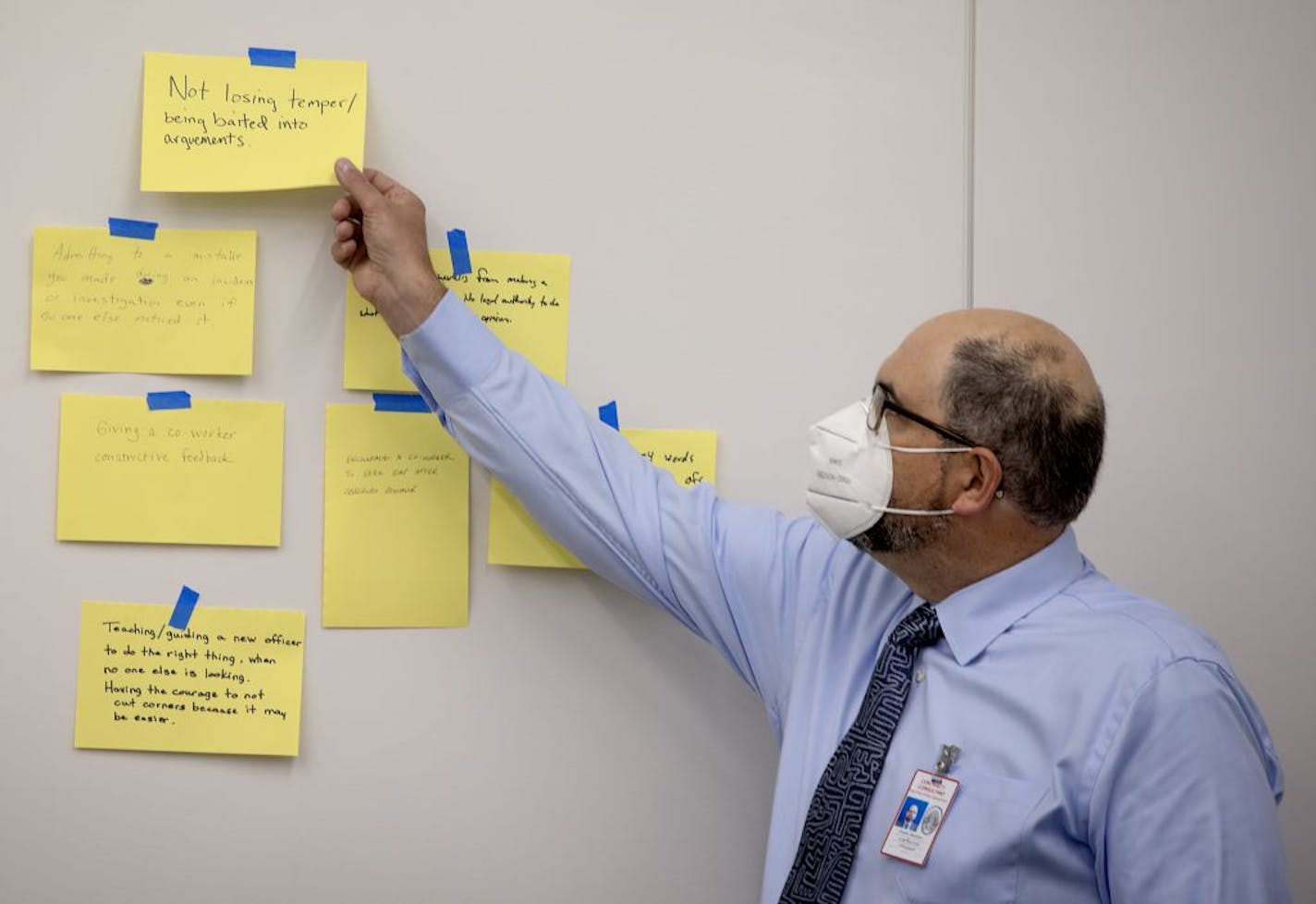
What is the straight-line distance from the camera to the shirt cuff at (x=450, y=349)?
1247 mm

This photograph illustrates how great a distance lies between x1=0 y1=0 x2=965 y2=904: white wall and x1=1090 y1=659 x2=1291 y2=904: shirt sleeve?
1.54 feet

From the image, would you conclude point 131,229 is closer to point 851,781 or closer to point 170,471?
point 170,471

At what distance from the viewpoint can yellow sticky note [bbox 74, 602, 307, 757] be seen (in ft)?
4.43

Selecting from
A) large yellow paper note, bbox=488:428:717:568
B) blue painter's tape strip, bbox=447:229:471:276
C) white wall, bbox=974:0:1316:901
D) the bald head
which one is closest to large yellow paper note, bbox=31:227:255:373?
blue painter's tape strip, bbox=447:229:471:276

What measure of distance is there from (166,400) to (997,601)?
950 mm

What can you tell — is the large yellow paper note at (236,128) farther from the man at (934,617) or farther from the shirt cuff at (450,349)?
the shirt cuff at (450,349)

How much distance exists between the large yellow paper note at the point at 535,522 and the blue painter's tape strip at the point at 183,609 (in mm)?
348

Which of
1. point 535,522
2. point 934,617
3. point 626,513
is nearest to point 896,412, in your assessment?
point 934,617

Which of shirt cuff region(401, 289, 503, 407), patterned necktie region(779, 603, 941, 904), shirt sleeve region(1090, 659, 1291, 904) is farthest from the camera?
shirt cuff region(401, 289, 503, 407)

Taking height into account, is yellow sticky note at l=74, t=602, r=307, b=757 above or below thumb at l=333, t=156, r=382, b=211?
below

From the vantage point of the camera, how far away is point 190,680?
1356mm

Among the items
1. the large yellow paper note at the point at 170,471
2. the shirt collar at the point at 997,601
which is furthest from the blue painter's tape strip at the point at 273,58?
the shirt collar at the point at 997,601

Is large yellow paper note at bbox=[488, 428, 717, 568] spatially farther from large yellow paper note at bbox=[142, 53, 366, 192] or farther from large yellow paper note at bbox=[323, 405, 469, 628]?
large yellow paper note at bbox=[142, 53, 366, 192]

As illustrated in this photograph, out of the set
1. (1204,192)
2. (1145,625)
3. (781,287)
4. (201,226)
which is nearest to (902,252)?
(781,287)
